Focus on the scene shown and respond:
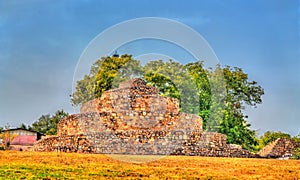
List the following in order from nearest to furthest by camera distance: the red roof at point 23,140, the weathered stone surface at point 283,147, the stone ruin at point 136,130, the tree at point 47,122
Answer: the stone ruin at point 136,130 → the weathered stone surface at point 283,147 → the red roof at point 23,140 → the tree at point 47,122

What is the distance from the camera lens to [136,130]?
72.8ft

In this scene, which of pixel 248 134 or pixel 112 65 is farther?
pixel 112 65

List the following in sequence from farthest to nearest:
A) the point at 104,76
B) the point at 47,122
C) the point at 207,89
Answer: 1. the point at 47,122
2. the point at 104,76
3. the point at 207,89

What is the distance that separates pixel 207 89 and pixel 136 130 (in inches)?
504

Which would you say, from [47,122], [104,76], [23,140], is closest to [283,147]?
[104,76]

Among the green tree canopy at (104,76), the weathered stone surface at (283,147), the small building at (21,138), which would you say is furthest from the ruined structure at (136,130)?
the small building at (21,138)

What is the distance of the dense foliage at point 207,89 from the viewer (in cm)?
3272

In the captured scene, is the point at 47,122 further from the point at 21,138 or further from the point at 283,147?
the point at 283,147

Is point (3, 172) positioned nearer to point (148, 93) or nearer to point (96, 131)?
point (96, 131)

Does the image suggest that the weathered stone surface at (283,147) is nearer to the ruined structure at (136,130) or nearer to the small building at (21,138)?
the ruined structure at (136,130)

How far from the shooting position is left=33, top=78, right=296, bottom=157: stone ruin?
2145cm

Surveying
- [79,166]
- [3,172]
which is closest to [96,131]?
[79,166]

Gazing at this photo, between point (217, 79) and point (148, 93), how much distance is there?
10915 millimetres

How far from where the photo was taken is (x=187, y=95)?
111ft
